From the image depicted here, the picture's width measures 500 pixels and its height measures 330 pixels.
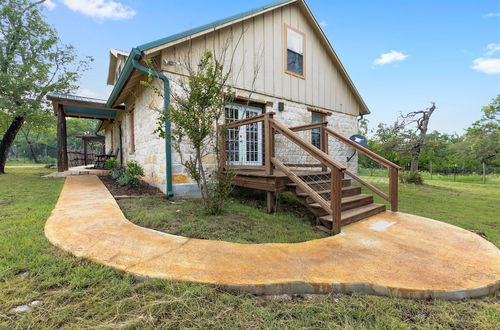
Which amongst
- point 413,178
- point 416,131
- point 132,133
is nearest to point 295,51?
point 132,133

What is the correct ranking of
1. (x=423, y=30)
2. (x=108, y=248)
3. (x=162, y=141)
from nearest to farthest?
1. (x=108, y=248)
2. (x=162, y=141)
3. (x=423, y=30)

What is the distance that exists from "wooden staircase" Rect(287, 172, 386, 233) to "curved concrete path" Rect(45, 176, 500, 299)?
283mm

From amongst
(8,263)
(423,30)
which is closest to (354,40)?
(423,30)

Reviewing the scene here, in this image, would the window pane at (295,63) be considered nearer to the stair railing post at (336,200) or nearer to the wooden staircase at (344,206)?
the wooden staircase at (344,206)

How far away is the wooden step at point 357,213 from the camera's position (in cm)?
300

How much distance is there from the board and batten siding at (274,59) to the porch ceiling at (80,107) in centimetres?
521

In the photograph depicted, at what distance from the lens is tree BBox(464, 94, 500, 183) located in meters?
16.2

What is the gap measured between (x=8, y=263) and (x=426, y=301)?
10.3ft

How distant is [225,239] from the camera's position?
2393mm

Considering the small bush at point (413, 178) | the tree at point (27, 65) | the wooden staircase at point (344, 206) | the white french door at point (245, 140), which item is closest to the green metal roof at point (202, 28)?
the white french door at point (245, 140)

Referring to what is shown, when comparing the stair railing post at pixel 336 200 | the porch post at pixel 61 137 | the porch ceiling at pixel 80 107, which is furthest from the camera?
the porch post at pixel 61 137

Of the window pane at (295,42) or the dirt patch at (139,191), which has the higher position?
the window pane at (295,42)

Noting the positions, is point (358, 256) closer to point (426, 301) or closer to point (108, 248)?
point (426, 301)

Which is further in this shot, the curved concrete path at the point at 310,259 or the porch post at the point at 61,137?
the porch post at the point at 61,137
